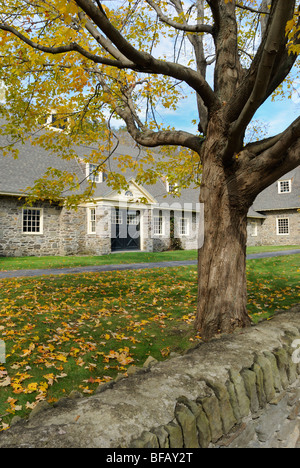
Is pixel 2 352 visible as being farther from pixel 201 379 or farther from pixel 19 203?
pixel 19 203

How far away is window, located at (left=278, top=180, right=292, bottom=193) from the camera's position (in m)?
32.7

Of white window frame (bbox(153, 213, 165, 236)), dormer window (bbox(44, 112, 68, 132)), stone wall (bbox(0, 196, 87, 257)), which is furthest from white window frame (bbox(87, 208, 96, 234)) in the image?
dormer window (bbox(44, 112, 68, 132))

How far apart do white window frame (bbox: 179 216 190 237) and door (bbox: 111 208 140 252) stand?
14.5 feet

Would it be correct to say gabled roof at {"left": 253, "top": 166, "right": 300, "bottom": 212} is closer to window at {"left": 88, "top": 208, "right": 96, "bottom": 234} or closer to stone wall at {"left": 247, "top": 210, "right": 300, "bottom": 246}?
stone wall at {"left": 247, "top": 210, "right": 300, "bottom": 246}

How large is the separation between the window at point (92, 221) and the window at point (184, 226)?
27.3ft

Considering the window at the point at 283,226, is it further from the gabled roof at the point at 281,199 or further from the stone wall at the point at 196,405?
the stone wall at the point at 196,405

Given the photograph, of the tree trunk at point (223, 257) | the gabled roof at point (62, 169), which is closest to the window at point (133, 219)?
the gabled roof at point (62, 169)

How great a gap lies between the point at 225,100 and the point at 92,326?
473 cm

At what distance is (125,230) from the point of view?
23406mm

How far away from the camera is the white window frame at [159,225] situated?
25.4 m

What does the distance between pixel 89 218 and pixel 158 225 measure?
20.8 ft

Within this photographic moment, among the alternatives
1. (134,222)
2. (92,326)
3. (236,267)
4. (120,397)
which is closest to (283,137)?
(236,267)

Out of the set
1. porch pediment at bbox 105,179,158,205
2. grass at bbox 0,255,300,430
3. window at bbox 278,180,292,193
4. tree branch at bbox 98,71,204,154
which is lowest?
grass at bbox 0,255,300,430

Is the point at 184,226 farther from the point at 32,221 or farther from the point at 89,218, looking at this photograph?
the point at 32,221
